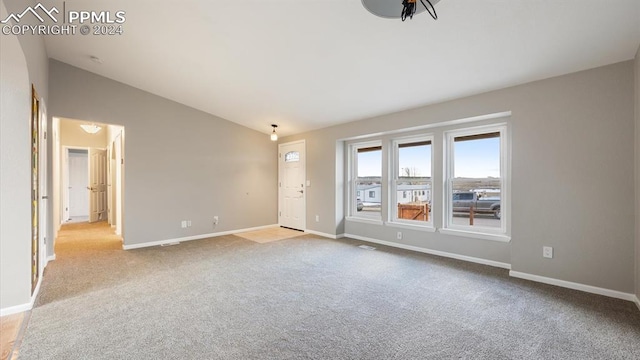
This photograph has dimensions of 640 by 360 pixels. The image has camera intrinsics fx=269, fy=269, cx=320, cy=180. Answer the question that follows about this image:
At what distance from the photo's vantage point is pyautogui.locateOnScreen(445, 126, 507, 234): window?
12.6ft

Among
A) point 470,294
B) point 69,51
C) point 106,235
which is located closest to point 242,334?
point 470,294

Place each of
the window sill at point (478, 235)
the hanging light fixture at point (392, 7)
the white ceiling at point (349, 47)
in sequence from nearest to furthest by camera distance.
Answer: the hanging light fixture at point (392, 7)
the white ceiling at point (349, 47)
the window sill at point (478, 235)

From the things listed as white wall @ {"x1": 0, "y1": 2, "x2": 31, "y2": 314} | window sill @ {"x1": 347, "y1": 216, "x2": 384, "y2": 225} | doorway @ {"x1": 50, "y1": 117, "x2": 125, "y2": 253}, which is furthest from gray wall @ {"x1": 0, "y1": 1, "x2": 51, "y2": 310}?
window sill @ {"x1": 347, "y1": 216, "x2": 384, "y2": 225}

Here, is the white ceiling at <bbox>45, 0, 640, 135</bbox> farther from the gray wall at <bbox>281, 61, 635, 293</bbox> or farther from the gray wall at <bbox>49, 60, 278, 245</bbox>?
the gray wall at <bbox>49, 60, 278, 245</bbox>

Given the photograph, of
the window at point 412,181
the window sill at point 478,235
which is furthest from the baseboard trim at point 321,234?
the window sill at point 478,235

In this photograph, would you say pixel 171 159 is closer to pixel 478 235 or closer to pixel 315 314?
pixel 315 314

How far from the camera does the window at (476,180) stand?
3848 millimetres

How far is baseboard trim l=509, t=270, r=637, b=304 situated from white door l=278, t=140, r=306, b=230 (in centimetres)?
415

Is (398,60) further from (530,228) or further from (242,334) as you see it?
(242,334)

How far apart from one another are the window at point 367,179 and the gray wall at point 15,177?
471 centimetres

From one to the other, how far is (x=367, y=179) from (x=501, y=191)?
2.34 m

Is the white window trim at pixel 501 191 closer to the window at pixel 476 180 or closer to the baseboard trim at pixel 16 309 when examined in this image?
the window at pixel 476 180

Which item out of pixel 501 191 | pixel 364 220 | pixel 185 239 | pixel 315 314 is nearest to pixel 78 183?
pixel 185 239

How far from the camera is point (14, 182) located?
8.05ft
